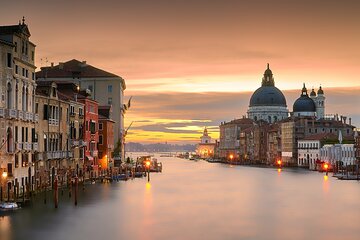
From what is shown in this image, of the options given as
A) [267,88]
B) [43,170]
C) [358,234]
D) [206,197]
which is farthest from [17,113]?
[267,88]

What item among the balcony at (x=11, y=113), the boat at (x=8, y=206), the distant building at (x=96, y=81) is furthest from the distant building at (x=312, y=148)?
the boat at (x=8, y=206)

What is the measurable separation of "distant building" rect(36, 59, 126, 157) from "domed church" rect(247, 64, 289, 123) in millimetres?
88856

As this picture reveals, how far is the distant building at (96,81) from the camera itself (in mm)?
72625

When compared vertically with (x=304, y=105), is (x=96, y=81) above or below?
below

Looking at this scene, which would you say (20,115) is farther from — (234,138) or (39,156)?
(234,138)

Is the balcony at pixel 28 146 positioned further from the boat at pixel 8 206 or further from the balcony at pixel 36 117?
the boat at pixel 8 206

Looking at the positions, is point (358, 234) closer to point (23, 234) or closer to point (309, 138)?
point (23, 234)

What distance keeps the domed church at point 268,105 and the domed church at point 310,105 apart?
2225 cm

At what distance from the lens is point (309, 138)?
101m

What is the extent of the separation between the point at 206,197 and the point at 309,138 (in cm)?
5814

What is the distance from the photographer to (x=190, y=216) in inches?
1347

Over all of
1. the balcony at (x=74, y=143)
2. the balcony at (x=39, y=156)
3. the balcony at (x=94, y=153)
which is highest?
the balcony at (x=74, y=143)

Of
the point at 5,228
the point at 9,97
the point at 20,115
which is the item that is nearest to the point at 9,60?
the point at 9,97

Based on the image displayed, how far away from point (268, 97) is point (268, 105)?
2211 mm
